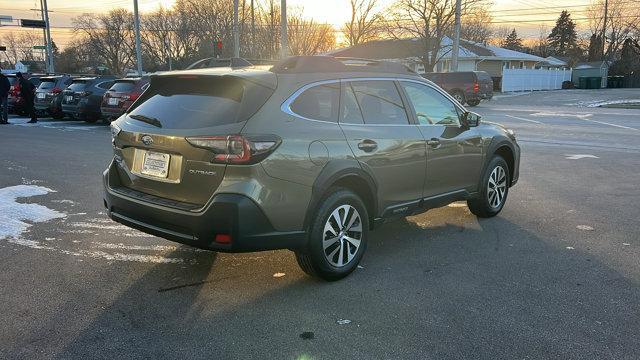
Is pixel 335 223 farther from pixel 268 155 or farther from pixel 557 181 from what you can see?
pixel 557 181

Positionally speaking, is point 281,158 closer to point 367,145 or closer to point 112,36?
point 367,145

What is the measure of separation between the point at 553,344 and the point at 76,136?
44.2 ft

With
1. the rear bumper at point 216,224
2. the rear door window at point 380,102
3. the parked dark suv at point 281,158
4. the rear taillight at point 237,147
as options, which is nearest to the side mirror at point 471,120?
the parked dark suv at point 281,158

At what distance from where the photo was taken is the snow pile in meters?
5.58

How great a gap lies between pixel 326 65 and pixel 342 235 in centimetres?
140

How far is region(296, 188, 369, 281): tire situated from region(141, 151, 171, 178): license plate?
116 centimetres

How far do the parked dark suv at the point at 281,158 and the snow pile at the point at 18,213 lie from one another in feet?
5.91

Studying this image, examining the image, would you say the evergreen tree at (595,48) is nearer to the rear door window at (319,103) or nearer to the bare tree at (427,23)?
the bare tree at (427,23)

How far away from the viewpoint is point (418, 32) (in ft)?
144

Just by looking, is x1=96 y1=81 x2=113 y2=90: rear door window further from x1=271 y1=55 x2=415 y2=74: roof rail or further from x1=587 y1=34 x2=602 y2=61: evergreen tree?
x1=587 y1=34 x2=602 y2=61: evergreen tree

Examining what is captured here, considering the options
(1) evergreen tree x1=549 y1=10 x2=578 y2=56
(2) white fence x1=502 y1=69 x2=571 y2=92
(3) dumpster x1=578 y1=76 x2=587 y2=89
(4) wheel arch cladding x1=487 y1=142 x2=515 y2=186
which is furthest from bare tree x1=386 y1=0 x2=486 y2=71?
(1) evergreen tree x1=549 y1=10 x2=578 y2=56

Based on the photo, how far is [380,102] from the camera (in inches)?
187

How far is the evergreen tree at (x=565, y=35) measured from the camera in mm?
99062

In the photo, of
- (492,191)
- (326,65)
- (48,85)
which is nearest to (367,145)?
(326,65)
